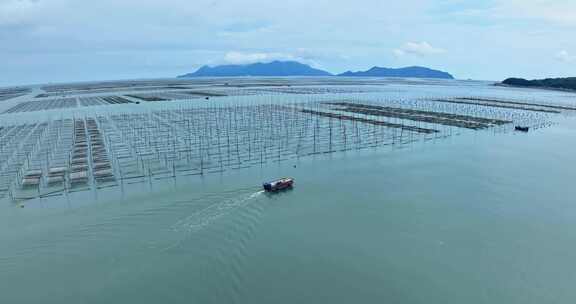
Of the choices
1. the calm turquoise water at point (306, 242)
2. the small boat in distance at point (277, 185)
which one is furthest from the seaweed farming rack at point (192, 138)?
→ the small boat in distance at point (277, 185)

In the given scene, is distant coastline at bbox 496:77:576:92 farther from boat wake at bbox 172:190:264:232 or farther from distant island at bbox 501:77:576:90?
boat wake at bbox 172:190:264:232

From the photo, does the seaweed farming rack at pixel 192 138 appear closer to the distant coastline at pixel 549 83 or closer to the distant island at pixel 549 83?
the distant coastline at pixel 549 83

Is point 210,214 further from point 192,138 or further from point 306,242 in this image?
point 192,138

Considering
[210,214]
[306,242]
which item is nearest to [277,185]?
[210,214]

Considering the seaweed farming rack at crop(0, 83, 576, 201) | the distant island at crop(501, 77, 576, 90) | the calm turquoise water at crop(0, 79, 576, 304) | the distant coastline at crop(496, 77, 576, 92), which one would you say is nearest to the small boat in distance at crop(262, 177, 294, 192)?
the calm turquoise water at crop(0, 79, 576, 304)

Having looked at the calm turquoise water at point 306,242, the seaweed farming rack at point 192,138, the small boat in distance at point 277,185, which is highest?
the seaweed farming rack at point 192,138
